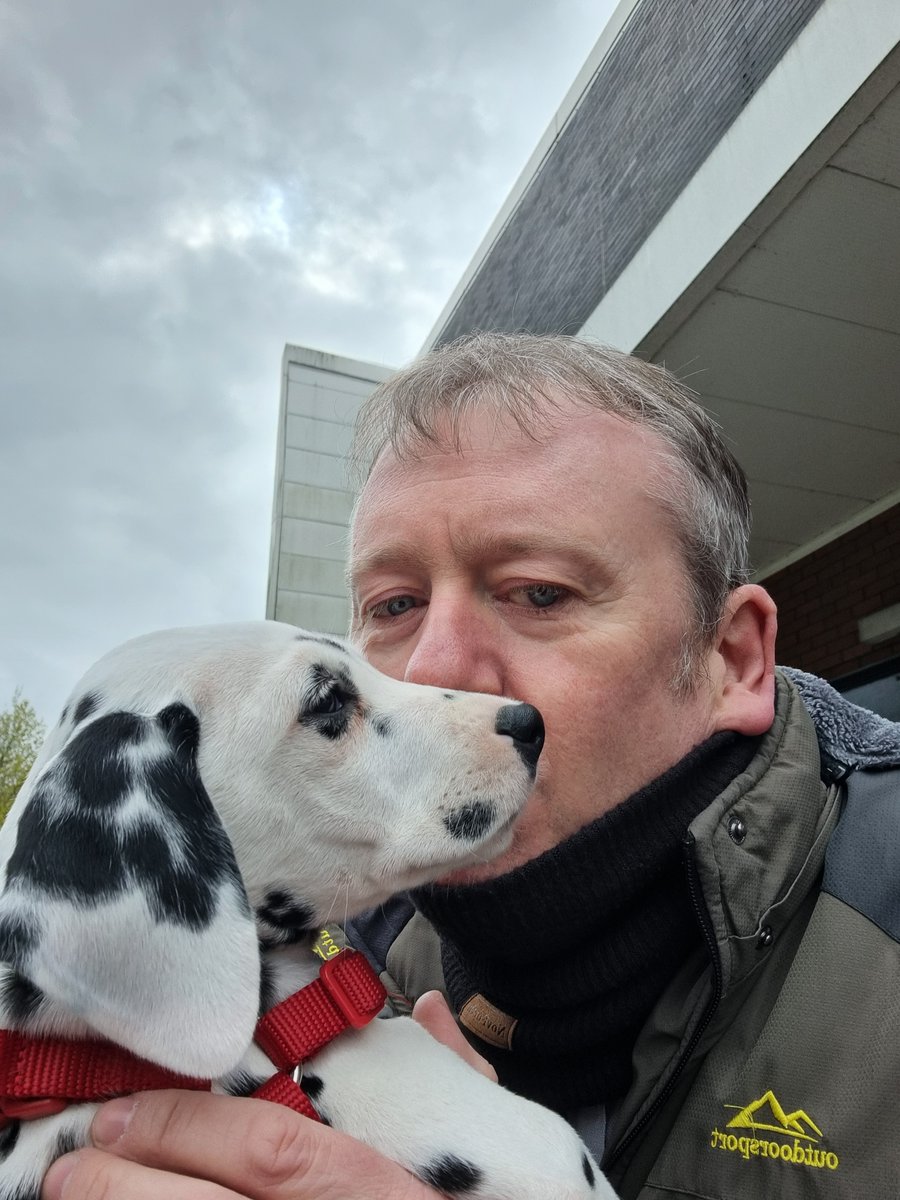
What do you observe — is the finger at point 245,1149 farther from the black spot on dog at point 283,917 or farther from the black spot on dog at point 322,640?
the black spot on dog at point 322,640

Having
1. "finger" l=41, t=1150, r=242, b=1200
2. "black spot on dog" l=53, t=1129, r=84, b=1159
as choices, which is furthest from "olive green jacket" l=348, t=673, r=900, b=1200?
"black spot on dog" l=53, t=1129, r=84, b=1159

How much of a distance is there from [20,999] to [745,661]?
1.93 metres

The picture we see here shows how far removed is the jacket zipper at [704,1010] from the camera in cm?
191

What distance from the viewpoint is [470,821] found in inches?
75.1

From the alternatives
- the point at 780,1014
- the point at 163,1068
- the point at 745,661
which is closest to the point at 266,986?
the point at 163,1068

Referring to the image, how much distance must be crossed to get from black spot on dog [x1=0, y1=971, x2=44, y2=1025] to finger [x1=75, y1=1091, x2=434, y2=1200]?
0.63ft

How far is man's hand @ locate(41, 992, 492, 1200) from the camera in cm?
137

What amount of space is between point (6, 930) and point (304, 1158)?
22.3 inches

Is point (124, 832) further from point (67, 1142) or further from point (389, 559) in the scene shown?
point (389, 559)

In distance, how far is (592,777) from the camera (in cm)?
220

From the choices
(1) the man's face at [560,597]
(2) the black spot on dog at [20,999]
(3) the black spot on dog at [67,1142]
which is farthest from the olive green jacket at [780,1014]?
(2) the black spot on dog at [20,999]

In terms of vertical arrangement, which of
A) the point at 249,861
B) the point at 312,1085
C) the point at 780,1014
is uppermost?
the point at 249,861

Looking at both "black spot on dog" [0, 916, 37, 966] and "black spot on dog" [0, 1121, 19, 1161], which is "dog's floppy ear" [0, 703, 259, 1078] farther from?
"black spot on dog" [0, 1121, 19, 1161]

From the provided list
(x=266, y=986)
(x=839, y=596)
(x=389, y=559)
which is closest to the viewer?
(x=266, y=986)
